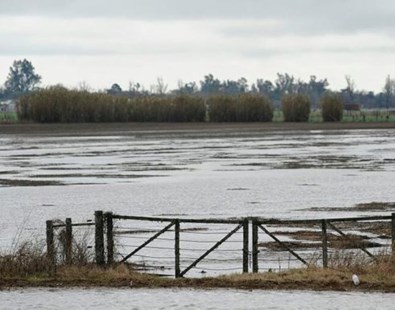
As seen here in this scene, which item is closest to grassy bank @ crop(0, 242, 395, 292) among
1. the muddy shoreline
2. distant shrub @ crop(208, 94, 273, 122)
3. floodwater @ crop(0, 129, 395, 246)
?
floodwater @ crop(0, 129, 395, 246)

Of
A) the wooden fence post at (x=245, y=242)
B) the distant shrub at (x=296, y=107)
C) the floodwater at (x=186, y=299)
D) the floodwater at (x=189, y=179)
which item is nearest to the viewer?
the floodwater at (x=186, y=299)

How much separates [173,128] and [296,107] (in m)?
20.5

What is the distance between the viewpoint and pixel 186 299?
1948 centimetres

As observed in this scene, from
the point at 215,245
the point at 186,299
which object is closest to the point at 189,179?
the point at 215,245

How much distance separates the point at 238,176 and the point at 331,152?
23124 mm

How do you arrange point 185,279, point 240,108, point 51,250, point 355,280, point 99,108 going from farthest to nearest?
point 240,108, point 99,108, point 51,250, point 185,279, point 355,280

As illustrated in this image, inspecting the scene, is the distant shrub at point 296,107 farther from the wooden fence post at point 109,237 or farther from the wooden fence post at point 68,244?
the wooden fence post at point 68,244

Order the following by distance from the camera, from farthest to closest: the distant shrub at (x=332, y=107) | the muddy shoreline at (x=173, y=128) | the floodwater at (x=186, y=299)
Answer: the distant shrub at (x=332, y=107), the muddy shoreline at (x=173, y=128), the floodwater at (x=186, y=299)

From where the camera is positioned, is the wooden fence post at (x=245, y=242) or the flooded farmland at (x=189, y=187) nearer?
the flooded farmland at (x=189, y=187)

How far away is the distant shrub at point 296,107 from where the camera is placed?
13875 cm

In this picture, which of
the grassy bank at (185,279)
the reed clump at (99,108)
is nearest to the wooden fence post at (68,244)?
the grassy bank at (185,279)

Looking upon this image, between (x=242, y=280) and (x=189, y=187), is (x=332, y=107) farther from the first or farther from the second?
(x=242, y=280)

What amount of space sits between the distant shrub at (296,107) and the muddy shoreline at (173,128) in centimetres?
409

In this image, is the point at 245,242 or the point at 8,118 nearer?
the point at 245,242
